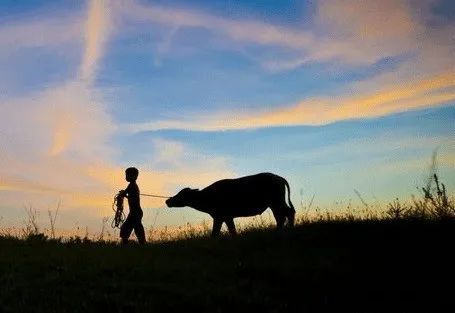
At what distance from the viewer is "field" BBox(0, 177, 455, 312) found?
9.44 m

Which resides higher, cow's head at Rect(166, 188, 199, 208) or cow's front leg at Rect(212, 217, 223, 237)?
cow's head at Rect(166, 188, 199, 208)

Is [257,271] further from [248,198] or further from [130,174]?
[248,198]

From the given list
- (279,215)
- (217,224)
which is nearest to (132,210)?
(217,224)

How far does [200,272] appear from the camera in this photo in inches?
431

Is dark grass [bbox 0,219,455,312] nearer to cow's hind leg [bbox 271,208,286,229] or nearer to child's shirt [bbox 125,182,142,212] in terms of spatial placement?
child's shirt [bbox 125,182,142,212]

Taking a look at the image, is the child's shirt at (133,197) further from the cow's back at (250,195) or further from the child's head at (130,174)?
the cow's back at (250,195)

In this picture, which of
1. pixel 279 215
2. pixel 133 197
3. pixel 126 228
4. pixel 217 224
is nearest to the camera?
pixel 126 228

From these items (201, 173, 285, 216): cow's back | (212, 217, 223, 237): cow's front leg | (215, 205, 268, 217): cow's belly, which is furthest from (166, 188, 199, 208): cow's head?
(212, 217, 223, 237): cow's front leg

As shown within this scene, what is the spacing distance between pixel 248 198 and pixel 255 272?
8114 mm

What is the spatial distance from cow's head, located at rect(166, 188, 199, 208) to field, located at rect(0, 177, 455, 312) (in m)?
4.92

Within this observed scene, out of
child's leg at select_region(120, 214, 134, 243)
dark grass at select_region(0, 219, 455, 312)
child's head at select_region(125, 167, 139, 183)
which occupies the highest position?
child's head at select_region(125, 167, 139, 183)

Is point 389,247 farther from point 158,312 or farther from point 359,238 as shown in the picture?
point 158,312

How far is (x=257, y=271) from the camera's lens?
11062 mm

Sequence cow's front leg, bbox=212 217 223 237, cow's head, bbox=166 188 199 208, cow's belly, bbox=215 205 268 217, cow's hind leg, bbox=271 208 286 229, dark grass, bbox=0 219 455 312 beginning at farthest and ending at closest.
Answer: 1. cow's head, bbox=166 188 199 208
2. cow's belly, bbox=215 205 268 217
3. cow's hind leg, bbox=271 208 286 229
4. cow's front leg, bbox=212 217 223 237
5. dark grass, bbox=0 219 455 312
